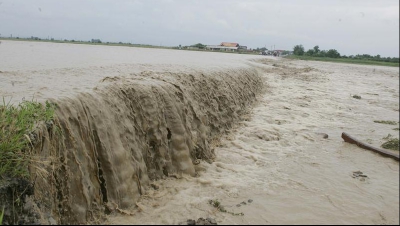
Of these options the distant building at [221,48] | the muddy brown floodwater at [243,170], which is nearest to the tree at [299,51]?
the distant building at [221,48]

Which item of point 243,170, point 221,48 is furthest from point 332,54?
point 243,170

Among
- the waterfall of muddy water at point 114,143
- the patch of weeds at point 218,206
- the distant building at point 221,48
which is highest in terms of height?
the distant building at point 221,48

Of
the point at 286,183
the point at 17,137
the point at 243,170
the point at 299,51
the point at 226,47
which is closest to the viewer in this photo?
the point at 17,137

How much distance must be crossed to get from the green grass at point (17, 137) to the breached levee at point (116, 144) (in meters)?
0.13

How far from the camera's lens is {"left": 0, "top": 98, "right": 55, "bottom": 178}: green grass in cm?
330

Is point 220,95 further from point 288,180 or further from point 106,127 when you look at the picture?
point 106,127

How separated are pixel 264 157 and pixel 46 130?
13.7 ft

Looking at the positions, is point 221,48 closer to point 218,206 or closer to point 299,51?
point 299,51

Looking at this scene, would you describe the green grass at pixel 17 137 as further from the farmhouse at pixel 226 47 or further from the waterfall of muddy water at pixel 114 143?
the farmhouse at pixel 226 47

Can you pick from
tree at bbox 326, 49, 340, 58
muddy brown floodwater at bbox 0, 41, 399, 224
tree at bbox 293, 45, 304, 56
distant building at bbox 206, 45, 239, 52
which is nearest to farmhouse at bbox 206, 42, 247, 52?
distant building at bbox 206, 45, 239, 52

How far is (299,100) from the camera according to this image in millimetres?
13820

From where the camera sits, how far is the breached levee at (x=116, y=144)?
145 inches

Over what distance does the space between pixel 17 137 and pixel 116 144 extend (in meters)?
1.39

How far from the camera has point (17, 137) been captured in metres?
3.38
